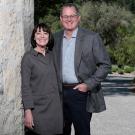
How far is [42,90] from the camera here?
4.87 m

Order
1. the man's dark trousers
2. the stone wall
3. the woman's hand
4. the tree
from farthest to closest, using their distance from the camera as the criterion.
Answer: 1. the tree
2. the man's dark trousers
3. the woman's hand
4. the stone wall

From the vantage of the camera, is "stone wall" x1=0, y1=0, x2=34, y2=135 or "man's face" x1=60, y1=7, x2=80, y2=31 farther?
"man's face" x1=60, y1=7, x2=80, y2=31

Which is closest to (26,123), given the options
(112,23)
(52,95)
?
(52,95)

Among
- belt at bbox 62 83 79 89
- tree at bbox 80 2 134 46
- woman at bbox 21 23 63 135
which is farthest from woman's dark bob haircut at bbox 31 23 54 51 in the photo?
tree at bbox 80 2 134 46

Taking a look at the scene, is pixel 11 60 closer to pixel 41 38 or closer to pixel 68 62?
pixel 41 38

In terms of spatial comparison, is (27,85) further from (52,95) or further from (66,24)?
(66,24)

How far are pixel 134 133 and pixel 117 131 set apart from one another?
0.46 m

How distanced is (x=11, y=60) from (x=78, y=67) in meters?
0.87

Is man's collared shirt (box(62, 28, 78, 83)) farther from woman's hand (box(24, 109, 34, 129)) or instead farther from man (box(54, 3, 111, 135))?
woman's hand (box(24, 109, 34, 129))

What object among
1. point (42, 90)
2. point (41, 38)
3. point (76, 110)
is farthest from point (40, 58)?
point (76, 110)

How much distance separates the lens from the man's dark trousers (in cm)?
530

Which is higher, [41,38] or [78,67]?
[41,38]

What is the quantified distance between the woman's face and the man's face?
35 centimetres

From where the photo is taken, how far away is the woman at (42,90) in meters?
4.86
